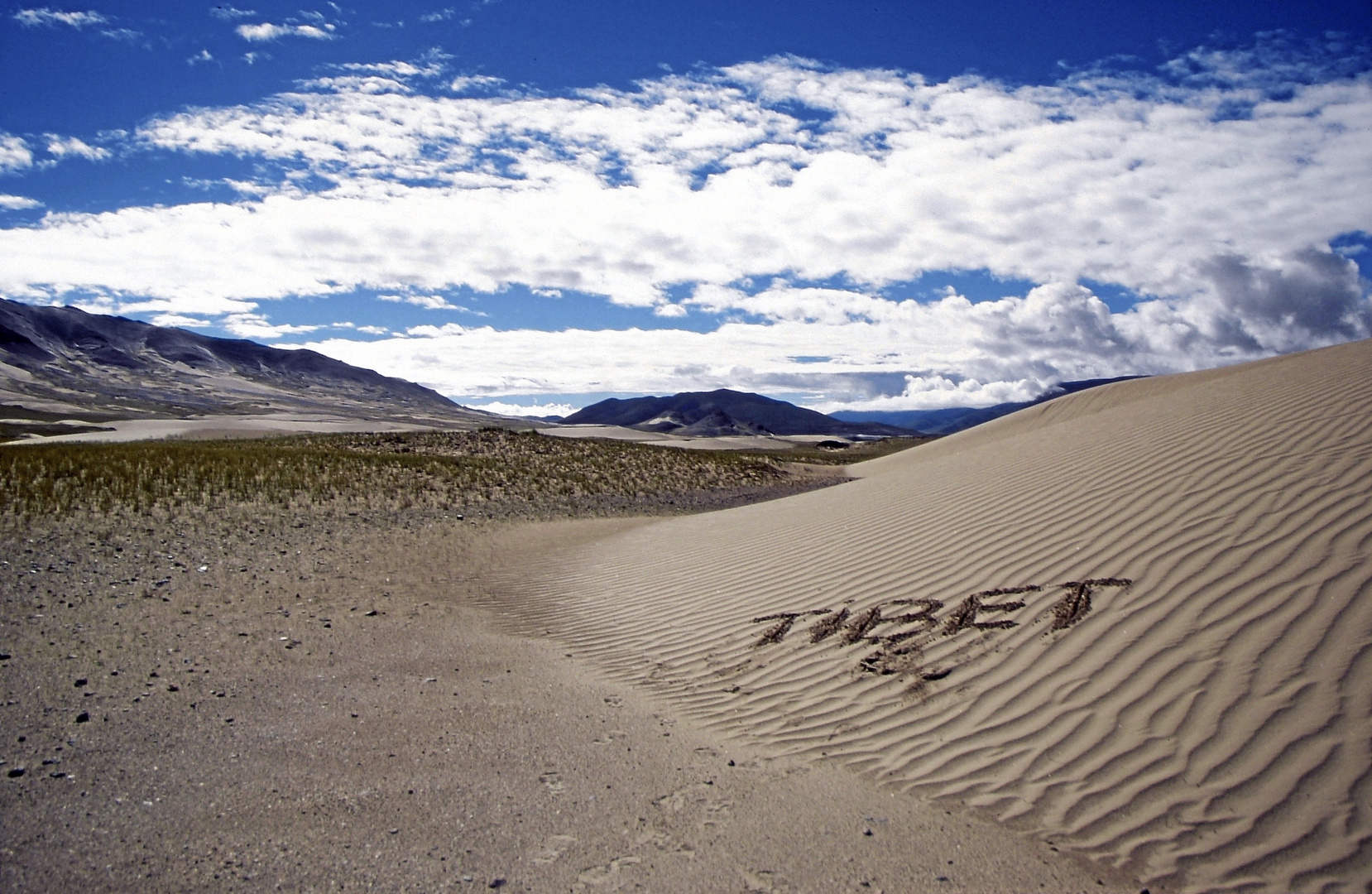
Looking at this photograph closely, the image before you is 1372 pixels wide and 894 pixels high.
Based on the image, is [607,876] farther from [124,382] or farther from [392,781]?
[124,382]

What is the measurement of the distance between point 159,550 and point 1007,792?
10.9 m

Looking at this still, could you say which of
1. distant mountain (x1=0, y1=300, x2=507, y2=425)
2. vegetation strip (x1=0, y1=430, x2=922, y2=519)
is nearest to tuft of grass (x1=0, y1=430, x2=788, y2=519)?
vegetation strip (x1=0, y1=430, x2=922, y2=519)

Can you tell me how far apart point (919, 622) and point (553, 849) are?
3598 mm

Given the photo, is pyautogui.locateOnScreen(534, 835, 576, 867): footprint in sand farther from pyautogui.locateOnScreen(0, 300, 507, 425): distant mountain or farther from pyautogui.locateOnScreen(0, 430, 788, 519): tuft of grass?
pyautogui.locateOnScreen(0, 300, 507, 425): distant mountain

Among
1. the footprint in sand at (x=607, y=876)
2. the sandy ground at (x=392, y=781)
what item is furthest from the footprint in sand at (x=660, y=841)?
the footprint in sand at (x=607, y=876)

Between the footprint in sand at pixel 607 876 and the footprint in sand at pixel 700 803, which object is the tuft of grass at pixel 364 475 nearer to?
the footprint in sand at pixel 700 803

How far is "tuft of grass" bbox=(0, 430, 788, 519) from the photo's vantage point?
14.1 metres

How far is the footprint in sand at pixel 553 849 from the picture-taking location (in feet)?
11.6

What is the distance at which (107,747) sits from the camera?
461cm

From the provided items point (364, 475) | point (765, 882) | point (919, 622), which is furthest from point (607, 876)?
point (364, 475)

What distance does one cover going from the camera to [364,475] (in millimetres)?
19891

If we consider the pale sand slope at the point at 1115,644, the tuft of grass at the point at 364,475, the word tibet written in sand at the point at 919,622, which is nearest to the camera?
the pale sand slope at the point at 1115,644

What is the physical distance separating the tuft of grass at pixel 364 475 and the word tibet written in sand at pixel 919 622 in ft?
39.0

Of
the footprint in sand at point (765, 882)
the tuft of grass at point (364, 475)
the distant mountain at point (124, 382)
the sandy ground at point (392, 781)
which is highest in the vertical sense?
the distant mountain at point (124, 382)
